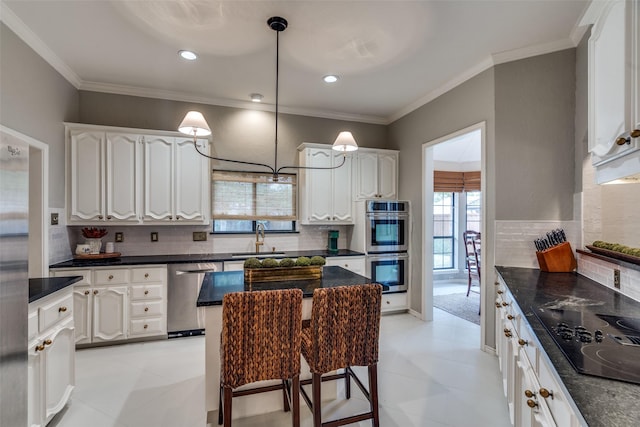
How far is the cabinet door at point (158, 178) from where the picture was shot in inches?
138

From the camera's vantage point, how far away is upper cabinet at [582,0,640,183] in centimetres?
123

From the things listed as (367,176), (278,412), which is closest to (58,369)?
(278,412)

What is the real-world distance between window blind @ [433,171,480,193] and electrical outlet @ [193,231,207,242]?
454 cm

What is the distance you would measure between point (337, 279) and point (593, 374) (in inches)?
61.9

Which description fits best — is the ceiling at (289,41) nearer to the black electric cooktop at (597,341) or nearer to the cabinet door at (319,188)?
the cabinet door at (319,188)

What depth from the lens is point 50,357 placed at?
6.07 feet

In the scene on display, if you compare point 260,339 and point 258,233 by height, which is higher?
point 258,233

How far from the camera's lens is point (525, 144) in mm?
2848

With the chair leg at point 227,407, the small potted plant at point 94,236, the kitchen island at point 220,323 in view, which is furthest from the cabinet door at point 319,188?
the chair leg at point 227,407

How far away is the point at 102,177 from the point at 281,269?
101 inches

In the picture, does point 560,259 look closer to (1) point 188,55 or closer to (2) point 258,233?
(2) point 258,233

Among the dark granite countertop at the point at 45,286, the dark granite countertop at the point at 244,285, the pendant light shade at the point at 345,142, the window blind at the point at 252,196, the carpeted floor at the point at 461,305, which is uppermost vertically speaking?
the pendant light shade at the point at 345,142

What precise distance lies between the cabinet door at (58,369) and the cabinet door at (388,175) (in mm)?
3730

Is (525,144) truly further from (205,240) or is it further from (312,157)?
(205,240)
